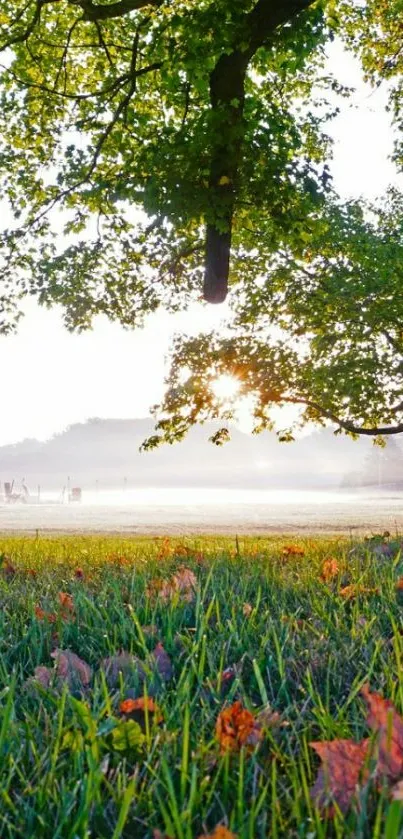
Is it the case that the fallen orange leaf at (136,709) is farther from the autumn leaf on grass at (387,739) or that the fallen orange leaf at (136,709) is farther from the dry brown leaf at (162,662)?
the autumn leaf on grass at (387,739)

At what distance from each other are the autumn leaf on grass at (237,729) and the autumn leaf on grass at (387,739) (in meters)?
0.26

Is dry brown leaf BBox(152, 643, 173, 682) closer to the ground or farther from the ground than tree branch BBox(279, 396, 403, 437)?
closer to the ground

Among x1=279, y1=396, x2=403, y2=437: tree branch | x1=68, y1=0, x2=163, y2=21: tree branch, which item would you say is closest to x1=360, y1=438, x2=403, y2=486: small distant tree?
x1=279, y1=396, x2=403, y2=437: tree branch

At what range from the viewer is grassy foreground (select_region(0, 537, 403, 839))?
124cm

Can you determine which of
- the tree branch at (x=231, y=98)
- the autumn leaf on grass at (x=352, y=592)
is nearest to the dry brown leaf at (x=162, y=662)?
the autumn leaf on grass at (x=352, y=592)

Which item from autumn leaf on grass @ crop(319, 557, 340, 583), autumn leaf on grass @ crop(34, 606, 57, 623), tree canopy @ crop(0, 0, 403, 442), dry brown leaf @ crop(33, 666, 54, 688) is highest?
tree canopy @ crop(0, 0, 403, 442)

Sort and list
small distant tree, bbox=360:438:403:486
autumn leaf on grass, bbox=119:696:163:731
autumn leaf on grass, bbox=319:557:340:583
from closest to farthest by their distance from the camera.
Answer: autumn leaf on grass, bbox=119:696:163:731 → autumn leaf on grass, bbox=319:557:340:583 → small distant tree, bbox=360:438:403:486

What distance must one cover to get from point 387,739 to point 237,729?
0.37 metres

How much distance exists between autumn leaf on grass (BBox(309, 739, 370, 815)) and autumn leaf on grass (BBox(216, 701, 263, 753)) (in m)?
0.25

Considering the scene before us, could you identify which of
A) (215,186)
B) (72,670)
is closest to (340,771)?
(72,670)

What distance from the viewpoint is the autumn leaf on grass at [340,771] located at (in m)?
1.25

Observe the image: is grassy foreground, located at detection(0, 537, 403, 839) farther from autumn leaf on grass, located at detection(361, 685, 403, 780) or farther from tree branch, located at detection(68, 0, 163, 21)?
tree branch, located at detection(68, 0, 163, 21)

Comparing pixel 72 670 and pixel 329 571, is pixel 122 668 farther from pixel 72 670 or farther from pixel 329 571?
pixel 329 571

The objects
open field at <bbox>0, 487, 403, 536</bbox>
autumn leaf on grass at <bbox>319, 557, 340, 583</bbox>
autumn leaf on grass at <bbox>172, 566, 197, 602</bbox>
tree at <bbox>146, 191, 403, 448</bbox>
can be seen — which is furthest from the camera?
open field at <bbox>0, 487, 403, 536</bbox>
